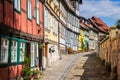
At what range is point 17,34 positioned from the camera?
1683 cm

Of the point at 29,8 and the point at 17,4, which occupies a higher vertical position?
the point at 29,8

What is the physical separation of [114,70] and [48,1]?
11513 mm

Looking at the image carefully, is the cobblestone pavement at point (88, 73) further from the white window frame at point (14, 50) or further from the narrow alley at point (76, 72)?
the white window frame at point (14, 50)

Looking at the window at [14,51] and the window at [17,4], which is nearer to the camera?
the window at [14,51]

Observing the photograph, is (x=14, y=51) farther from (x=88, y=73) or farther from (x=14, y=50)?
(x=88, y=73)

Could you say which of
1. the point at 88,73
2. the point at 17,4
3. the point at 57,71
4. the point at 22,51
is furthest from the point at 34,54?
the point at 17,4

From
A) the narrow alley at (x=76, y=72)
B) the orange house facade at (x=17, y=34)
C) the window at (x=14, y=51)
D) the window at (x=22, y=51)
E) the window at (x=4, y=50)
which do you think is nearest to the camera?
the window at (x=4, y=50)

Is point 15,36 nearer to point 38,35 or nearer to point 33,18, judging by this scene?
point 33,18

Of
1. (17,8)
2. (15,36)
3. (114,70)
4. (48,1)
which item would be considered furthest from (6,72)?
(48,1)

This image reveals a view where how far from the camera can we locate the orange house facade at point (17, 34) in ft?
48.2

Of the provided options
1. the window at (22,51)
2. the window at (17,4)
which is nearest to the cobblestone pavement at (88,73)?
the window at (22,51)

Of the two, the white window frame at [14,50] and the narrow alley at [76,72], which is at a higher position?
the white window frame at [14,50]

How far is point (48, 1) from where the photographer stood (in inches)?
1118

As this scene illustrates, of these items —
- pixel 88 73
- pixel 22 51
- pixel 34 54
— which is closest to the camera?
pixel 22 51
